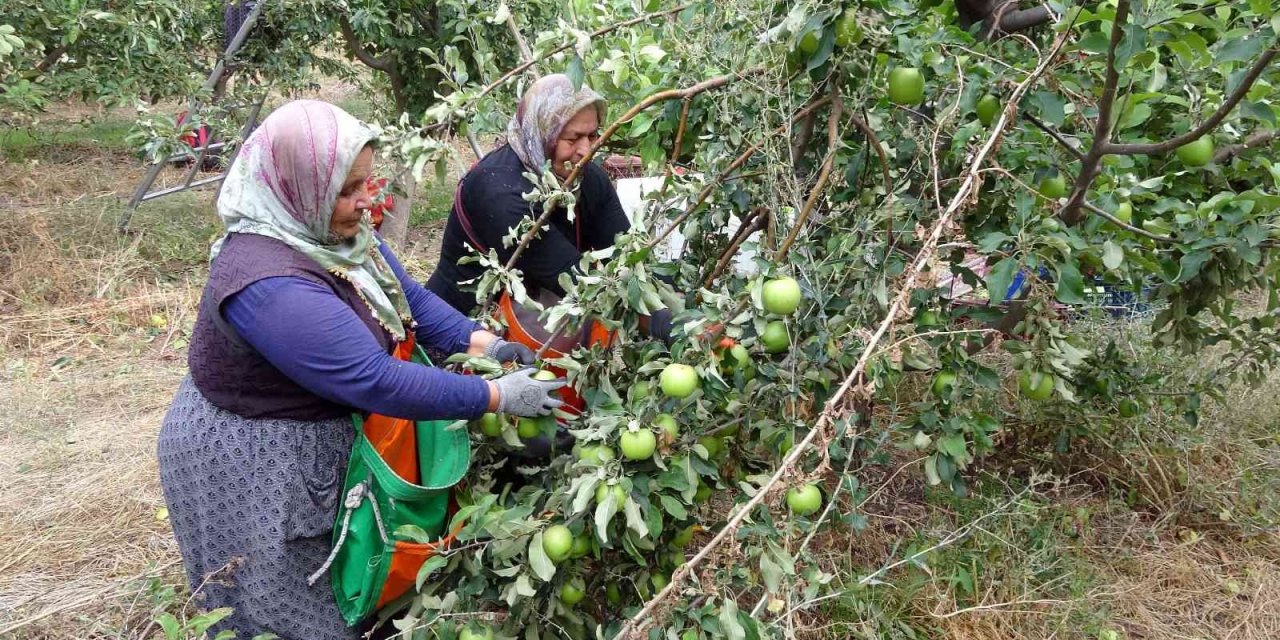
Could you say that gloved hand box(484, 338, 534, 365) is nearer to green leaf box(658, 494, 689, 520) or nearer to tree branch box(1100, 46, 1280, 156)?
green leaf box(658, 494, 689, 520)

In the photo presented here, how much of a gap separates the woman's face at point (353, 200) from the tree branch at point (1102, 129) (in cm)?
140

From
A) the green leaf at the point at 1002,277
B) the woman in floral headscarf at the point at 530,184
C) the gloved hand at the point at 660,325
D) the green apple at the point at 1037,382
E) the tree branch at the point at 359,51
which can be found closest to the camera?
the green leaf at the point at 1002,277

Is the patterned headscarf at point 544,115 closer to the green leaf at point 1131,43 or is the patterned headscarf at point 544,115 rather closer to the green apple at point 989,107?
the green apple at point 989,107

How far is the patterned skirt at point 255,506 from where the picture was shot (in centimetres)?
180

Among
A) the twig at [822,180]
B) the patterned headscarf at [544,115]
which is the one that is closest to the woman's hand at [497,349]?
the patterned headscarf at [544,115]

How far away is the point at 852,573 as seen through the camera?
248 centimetres

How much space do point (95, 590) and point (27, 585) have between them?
0.26m

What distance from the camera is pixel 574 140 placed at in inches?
94.5

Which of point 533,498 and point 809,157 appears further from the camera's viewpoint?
point 809,157

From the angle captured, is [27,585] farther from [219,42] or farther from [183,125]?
[219,42]

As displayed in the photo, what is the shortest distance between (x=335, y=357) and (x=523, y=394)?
0.40 metres

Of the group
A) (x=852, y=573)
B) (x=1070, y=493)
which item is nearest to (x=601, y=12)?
(x=852, y=573)

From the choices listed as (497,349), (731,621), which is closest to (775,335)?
(731,621)

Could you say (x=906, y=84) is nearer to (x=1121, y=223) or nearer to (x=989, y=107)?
(x=989, y=107)
